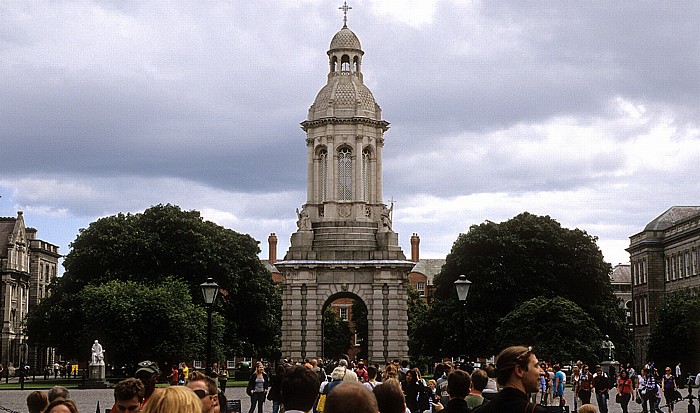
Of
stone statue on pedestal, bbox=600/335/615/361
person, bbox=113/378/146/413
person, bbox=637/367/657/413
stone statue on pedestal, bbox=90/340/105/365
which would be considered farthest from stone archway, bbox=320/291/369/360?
person, bbox=113/378/146/413

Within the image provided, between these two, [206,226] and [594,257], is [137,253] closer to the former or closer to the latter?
[206,226]

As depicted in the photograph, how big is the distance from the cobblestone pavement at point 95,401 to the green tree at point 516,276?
1363cm

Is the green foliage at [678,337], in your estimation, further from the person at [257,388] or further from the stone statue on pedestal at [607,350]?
the person at [257,388]

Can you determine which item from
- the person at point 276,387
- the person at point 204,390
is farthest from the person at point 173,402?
the person at point 276,387

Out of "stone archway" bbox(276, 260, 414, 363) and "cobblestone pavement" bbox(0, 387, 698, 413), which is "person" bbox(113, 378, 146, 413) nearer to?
"cobblestone pavement" bbox(0, 387, 698, 413)

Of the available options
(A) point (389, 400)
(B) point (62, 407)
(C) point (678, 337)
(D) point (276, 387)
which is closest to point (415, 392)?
(D) point (276, 387)

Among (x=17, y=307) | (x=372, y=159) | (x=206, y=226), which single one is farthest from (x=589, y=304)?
(x=17, y=307)

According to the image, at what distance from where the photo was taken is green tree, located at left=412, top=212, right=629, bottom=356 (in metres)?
71.8

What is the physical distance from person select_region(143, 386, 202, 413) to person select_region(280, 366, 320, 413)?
2.50 metres

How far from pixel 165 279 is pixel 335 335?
196 feet

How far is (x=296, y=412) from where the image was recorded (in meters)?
9.38

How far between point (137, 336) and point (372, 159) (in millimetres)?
17837

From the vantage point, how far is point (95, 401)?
45312mm

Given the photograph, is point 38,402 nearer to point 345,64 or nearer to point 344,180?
point 344,180
